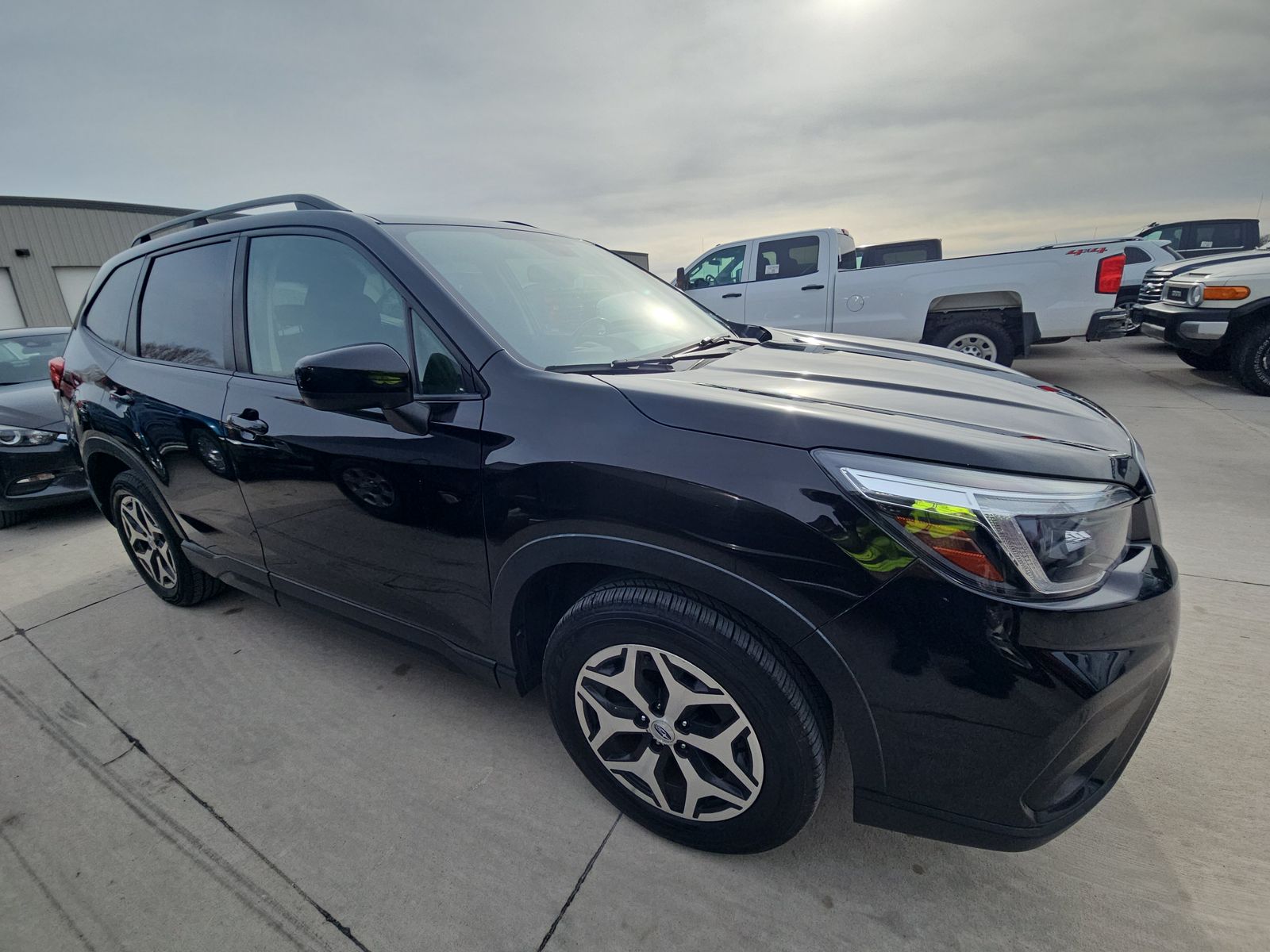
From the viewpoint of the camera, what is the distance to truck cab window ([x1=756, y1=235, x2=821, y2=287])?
7.89 metres

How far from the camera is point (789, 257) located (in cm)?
809

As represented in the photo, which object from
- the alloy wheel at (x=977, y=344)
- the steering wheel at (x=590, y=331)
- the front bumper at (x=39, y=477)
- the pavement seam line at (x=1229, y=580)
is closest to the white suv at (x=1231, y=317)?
the alloy wheel at (x=977, y=344)

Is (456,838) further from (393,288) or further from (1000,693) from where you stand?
(393,288)

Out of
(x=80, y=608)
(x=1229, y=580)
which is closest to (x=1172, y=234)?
(x=1229, y=580)

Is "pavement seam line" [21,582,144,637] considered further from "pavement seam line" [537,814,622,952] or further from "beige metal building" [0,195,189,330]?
"beige metal building" [0,195,189,330]

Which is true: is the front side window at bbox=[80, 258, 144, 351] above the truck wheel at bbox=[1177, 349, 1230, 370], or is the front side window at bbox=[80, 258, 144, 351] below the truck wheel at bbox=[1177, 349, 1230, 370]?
above

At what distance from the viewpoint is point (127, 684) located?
2572mm

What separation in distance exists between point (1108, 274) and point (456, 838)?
8070 millimetres

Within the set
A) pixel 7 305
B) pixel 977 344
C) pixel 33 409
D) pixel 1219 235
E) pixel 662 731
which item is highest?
pixel 7 305

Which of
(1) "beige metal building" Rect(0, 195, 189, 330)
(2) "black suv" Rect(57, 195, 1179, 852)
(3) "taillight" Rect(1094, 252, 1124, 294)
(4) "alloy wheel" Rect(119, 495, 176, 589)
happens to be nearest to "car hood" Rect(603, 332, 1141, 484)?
(2) "black suv" Rect(57, 195, 1179, 852)

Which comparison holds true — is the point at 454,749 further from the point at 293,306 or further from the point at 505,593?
the point at 293,306

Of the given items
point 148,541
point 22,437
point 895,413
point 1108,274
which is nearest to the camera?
point 895,413

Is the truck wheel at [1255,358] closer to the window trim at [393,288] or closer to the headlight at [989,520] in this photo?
the headlight at [989,520]

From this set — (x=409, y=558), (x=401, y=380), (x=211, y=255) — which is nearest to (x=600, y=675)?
(x=409, y=558)
